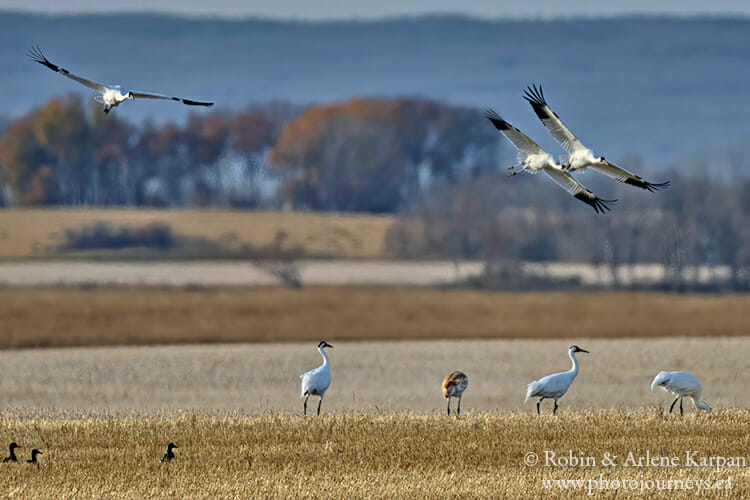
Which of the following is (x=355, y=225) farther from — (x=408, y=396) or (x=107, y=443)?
(x=107, y=443)

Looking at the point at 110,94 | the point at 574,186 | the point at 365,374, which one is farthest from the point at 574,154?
the point at 365,374

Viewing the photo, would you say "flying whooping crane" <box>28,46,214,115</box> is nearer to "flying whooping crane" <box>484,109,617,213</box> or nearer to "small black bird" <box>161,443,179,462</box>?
"flying whooping crane" <box>484,109,617,213</box>

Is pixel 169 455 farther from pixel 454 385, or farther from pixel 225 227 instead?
pixel 225 227

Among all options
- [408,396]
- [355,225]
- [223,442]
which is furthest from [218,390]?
[355,225]

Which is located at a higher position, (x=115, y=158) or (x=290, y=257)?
(x=115, y=158)

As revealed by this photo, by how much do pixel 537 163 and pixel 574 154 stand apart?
0.57 metres

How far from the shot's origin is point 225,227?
69.0 metres

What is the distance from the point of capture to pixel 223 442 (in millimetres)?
13484

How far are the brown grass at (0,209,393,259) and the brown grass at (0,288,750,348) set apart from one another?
19283mm

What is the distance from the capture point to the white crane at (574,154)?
12.5m

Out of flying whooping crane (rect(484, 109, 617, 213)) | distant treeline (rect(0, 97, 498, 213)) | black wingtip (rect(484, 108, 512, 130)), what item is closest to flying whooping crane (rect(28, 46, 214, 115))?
black wingtip (rect(484, 108, 512, 130))

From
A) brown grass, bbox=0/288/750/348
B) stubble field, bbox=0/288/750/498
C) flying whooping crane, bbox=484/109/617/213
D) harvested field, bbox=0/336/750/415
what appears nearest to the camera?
stubble field, bbox=0/288/750/498

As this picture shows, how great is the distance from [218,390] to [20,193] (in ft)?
228

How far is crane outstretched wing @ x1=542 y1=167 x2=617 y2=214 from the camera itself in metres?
13.4
